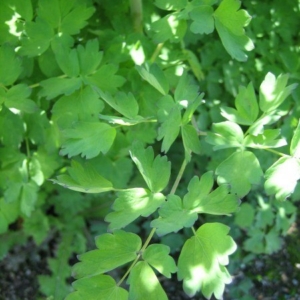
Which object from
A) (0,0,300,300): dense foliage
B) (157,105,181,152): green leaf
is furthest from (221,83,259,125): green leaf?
(157,105,181,152): green leaf

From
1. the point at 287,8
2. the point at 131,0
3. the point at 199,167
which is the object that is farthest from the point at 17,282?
the point at 287,8

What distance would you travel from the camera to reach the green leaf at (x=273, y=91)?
108cm

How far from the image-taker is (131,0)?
1371mm

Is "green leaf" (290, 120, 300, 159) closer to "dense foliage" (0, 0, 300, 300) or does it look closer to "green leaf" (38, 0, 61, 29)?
"dense foliage" (0, 0, 300, 300)

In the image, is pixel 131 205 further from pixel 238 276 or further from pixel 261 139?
pixel 238 276

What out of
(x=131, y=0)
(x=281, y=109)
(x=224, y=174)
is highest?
(x=131, y=0)

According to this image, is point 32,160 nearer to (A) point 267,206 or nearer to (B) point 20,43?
(B) point 20,43

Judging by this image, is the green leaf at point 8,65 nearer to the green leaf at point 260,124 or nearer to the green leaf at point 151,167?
the green leaf at point 151,167

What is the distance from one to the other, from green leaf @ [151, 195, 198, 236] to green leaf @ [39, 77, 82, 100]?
0.40 metres

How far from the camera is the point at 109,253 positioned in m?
1.01

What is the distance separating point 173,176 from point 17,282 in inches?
26.7

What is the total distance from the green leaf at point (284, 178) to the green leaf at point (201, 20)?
1.11 feet

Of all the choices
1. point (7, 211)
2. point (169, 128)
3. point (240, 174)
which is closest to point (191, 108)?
point (169, 128)

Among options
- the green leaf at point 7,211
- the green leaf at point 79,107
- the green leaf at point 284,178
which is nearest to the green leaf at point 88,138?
the green leaf at point 79,107
